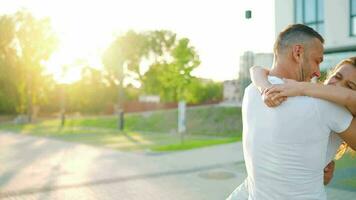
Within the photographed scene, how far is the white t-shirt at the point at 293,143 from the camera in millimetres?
1757

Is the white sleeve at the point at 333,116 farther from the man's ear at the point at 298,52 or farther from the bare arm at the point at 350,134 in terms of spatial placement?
the man's ear at the point at 298,52

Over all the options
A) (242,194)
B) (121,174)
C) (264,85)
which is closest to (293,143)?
(264,85)

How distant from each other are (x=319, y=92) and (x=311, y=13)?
21780mm

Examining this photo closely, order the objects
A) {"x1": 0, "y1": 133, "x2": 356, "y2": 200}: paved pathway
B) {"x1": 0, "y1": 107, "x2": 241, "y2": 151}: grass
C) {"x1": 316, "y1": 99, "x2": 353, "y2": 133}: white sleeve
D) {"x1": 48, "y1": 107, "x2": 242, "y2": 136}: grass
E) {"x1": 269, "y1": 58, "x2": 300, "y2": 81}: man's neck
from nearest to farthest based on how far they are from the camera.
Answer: {"x1": 316, "y1": 99, "x2": 353, "y2": 133}: white sleeve
{"x1": 269, "y1": 58, "x2": 300, "y2": 81}: man's neck
{"x1": 0, "y1": 133, "x2": 356, "y2": 200}: paved pathway
{"x1": 0, "y1": 107, "x2": 241, "y2": 151}: grass
{"x1": 48, "y1": 107, "x2": 242, "y2": 136}: grass

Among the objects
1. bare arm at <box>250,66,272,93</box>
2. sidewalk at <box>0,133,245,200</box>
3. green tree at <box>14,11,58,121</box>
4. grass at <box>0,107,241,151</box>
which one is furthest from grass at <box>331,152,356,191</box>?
green tree at <box>14,11,58,121</box>

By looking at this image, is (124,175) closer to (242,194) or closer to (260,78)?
(242,194)

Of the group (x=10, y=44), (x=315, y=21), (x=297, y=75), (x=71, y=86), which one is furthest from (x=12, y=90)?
(x=297, y=75)

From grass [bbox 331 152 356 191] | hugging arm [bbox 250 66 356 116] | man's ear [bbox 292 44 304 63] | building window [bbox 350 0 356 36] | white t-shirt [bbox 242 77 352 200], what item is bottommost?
grass [bbox 331 152 356 191]

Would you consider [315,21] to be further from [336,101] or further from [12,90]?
[12,90]

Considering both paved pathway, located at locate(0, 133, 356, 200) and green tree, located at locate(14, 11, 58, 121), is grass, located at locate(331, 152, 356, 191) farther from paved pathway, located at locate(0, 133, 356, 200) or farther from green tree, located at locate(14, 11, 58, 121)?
green tree, located at locate(14, 11, 58, 121)

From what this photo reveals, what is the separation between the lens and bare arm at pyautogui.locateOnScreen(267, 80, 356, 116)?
1.77 m

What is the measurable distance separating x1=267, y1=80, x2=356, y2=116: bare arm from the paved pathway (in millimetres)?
6230

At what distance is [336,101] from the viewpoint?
5.82ft

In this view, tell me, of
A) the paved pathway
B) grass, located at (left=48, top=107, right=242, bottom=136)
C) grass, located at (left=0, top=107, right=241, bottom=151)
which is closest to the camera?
the paved pathway
